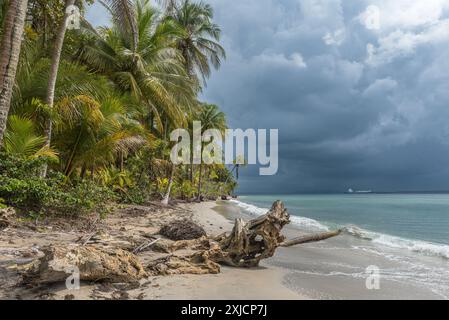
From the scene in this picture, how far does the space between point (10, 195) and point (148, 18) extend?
40.5ft

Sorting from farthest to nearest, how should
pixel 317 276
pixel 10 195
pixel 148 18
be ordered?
1. pixel 148 18
2. pixel 10 195
3. pixel 317 276

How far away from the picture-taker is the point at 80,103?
9.48 meters

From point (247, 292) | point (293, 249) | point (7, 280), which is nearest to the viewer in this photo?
point (7, 280)

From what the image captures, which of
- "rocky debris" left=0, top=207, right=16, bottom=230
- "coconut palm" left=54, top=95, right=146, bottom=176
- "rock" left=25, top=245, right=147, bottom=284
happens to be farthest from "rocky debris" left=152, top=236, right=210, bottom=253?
"coconut palm" left=54, top=95, right=146, bottom=176

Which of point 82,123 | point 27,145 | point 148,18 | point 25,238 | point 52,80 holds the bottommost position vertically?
point 25,238

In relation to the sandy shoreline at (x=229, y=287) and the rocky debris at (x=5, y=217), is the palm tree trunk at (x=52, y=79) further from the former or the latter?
the sandy shoreline at (x=229, y=287)

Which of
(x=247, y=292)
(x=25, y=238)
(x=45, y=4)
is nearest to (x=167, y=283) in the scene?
(x=247, y=292)

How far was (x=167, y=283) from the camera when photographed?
4352 mm

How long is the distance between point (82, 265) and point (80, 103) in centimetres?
686

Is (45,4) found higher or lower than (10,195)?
higher

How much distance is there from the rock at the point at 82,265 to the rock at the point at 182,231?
3380mm

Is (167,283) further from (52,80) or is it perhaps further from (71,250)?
(52,80)

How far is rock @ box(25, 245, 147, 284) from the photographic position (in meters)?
3.56

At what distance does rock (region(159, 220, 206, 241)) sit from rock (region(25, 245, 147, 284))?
338 centimetres
